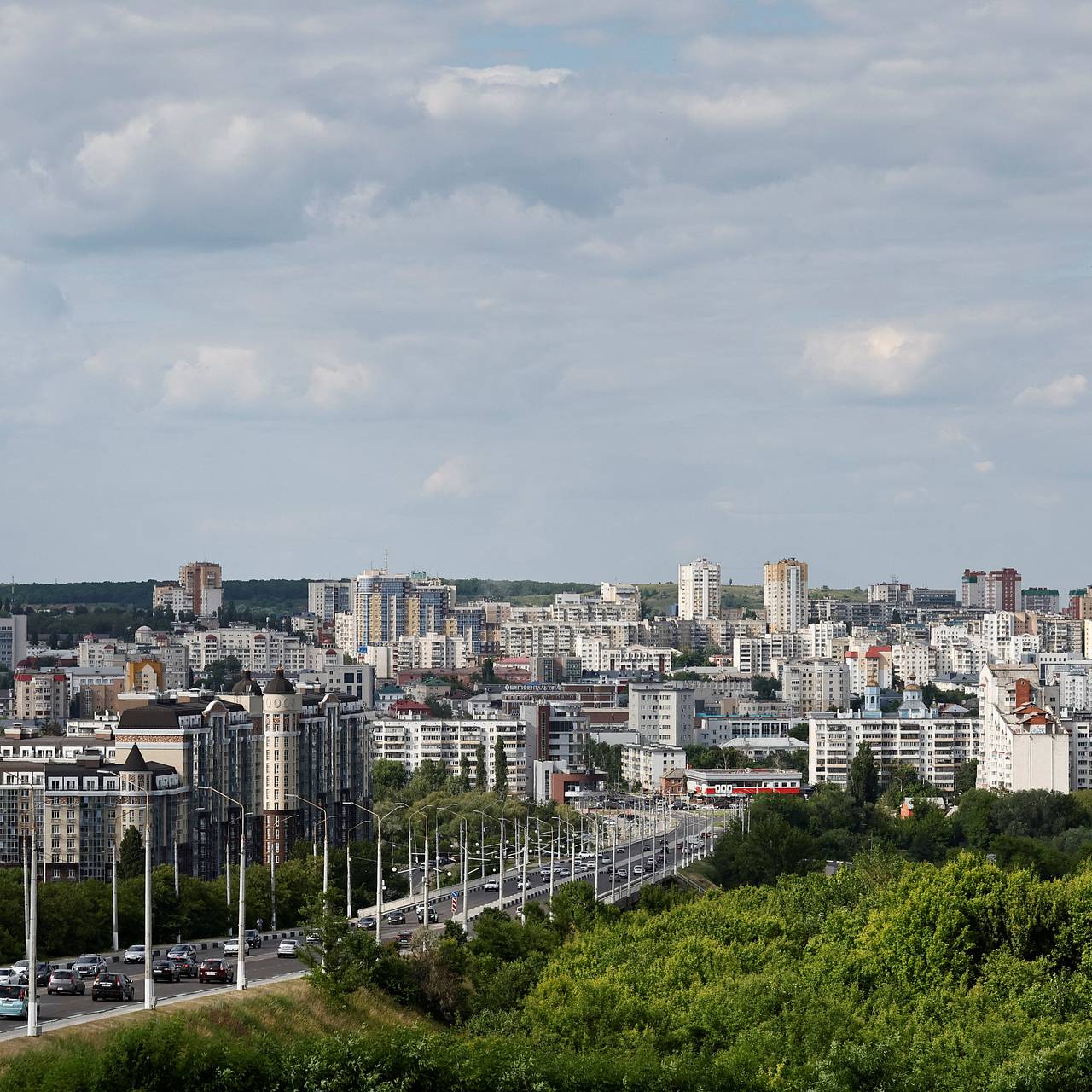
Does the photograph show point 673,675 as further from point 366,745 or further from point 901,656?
point 366,745

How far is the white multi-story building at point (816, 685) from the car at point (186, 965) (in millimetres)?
130271

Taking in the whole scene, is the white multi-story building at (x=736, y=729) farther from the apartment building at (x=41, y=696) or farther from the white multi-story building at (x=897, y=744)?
the apartment building at (x=41, y=696)

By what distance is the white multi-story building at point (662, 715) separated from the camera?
149500 mm

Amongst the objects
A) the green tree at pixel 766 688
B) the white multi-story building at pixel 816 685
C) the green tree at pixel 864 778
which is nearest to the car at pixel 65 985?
the green tree at pixel 864 778

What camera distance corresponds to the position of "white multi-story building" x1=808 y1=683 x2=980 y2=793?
124562mm

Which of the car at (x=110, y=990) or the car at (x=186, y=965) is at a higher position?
the car at (x=110, y=990)

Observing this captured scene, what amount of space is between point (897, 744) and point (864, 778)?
13.8 meters

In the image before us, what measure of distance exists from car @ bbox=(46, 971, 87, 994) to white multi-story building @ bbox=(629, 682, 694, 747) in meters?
112

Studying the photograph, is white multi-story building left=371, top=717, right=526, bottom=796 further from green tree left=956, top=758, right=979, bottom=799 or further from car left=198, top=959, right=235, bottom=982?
car left=198, top=959, right=235, bottom=982

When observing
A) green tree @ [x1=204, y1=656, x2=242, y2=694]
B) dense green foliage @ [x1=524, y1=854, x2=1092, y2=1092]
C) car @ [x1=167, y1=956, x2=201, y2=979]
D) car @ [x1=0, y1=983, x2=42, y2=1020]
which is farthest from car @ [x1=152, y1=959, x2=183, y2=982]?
green tree @ [x1=204, y1=656, x2=242, y2=694]

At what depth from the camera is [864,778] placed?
113m

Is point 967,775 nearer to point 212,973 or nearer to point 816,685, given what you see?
point 816,685

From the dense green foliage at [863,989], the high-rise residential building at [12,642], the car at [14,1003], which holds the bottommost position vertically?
the dense green foliage at [863,989]

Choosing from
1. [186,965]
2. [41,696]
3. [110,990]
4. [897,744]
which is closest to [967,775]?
[897,744]
